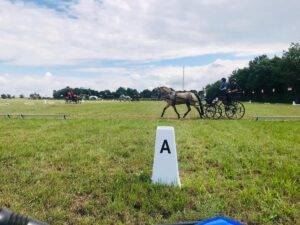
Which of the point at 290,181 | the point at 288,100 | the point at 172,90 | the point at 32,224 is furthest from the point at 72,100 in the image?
the point at 32,224

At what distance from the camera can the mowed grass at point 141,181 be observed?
22.1 ft

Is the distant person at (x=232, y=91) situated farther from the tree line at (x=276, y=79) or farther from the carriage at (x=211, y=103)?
the tree line at (x=276, y=79)

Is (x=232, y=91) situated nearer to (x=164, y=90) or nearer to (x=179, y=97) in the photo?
(x=179, y=97)

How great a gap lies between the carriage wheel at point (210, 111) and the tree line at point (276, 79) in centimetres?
6430

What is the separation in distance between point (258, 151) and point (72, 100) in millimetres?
51606

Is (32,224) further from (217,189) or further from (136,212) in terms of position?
(217,189)

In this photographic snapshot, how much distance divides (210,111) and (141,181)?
59.6 feet

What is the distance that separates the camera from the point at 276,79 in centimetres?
11038

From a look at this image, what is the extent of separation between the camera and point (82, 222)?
252 inches

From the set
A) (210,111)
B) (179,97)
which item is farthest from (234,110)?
(179,97)

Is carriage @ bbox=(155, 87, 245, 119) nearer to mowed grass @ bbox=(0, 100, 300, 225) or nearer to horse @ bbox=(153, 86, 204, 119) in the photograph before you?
horse @ bbox=(153, 86, 204, 119)

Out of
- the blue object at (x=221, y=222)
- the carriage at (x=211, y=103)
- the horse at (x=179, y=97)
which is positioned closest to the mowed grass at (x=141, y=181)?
the blue object at (x=221, y=222)

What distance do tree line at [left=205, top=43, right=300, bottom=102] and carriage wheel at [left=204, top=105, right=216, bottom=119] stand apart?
64.3 meters

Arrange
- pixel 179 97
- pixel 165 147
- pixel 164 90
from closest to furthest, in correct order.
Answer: pixel 165 147 < pixel 179 97 < pixel 164 90
